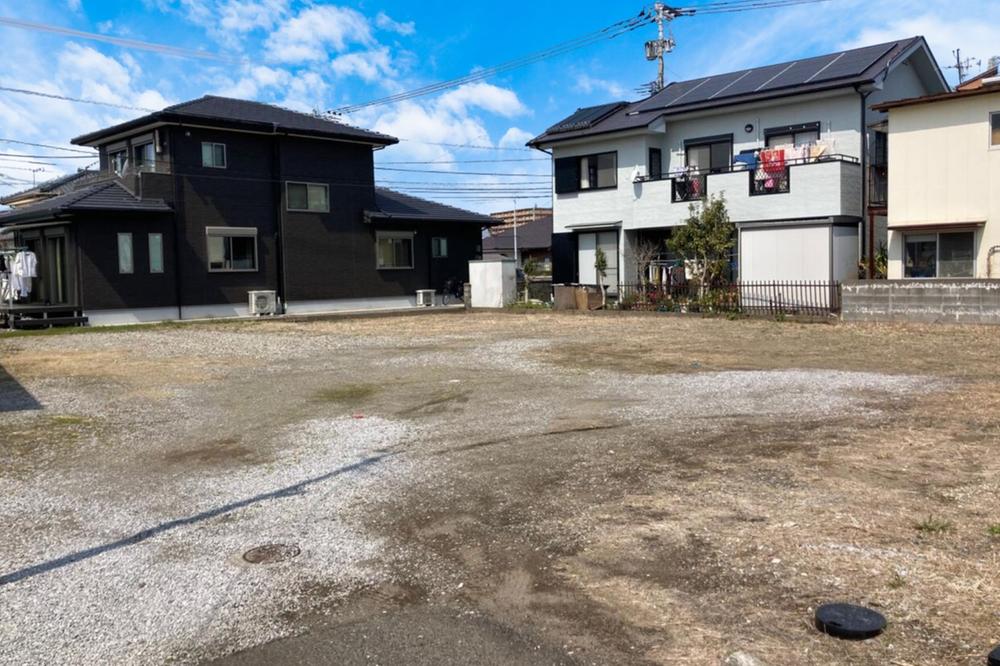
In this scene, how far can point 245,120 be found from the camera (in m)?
26.3

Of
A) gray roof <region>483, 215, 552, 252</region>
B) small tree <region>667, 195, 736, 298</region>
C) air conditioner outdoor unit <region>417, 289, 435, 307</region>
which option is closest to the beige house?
small tree <region>667, 195, 736, 298</region>

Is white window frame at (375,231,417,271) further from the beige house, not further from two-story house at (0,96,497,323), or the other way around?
the beige house

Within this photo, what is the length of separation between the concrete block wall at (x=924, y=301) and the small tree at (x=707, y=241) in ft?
14.3

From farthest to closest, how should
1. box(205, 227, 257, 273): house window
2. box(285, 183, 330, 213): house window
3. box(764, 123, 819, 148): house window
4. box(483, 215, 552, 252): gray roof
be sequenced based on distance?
box(483, 215, 552, 252): gray roof < box(285, 183, 330, 213): house window < box(205, 227, 257, 273): house window < box(764, 123, 819, 148): house window

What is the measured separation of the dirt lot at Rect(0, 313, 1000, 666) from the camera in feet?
11.6

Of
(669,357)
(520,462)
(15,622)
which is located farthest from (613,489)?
(669,357)

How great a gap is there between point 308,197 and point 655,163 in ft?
39.4

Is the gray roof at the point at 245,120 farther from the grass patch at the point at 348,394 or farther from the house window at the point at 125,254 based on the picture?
the grass patch at the point at 348,394

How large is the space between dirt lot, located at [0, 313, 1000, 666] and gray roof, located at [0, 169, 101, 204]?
21.1 metres

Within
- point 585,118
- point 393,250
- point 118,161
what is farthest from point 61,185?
point 585,118

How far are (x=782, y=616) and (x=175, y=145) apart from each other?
82.9ft

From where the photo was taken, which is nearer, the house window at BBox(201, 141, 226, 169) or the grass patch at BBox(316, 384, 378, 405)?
the grass patch at BBox(316, 384, 378, 405)

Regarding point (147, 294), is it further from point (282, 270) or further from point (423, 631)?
point (423, 631)

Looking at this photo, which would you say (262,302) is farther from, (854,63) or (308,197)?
(854,63)
